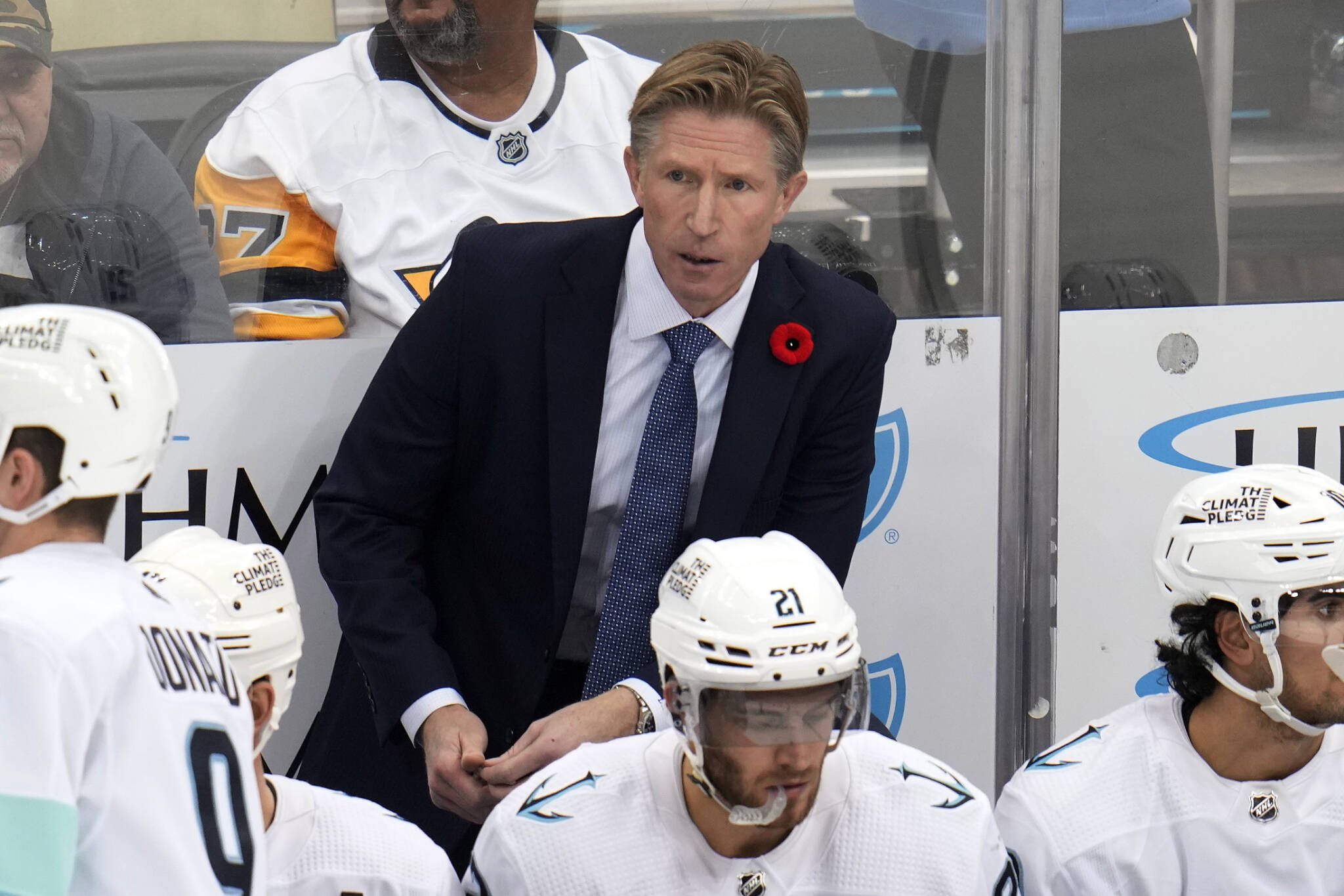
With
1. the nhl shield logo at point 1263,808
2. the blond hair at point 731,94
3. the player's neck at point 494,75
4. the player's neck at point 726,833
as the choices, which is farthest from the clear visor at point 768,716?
the player's neck at point 494,75

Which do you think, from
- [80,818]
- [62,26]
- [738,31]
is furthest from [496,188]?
[80,818]

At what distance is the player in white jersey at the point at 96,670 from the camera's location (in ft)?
4.28

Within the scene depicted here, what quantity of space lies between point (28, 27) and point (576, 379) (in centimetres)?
109

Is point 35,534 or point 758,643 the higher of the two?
point 35,534

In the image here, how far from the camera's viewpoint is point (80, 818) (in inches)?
53.3

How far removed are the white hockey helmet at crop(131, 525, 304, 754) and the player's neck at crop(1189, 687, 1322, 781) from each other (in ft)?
4.14

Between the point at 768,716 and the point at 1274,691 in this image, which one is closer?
the point at 768,716

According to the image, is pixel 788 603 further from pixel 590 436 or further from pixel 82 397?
pixel 82 397

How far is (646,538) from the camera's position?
253 cm

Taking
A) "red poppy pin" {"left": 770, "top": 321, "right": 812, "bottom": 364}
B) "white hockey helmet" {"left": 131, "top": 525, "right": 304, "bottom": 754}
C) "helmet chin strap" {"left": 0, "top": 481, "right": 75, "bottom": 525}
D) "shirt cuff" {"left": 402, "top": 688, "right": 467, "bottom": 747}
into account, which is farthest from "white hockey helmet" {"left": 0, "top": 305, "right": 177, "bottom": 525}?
"red poppy pin" {"left": 770, "top": 321, "right": 812, "bottom": 364}

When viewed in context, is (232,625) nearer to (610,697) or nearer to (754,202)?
(610,697)

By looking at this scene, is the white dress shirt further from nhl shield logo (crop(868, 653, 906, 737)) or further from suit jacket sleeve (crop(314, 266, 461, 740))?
nhl shield logo (crop(868, 653, 906, 737))

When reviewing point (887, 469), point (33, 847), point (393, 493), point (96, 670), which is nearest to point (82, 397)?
point (96, 670)

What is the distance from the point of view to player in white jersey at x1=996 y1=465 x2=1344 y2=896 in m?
2.24
